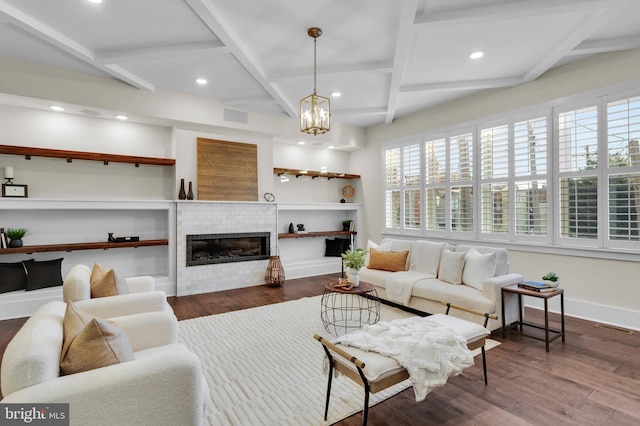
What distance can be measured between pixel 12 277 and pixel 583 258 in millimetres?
7574

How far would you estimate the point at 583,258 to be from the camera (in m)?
4.00

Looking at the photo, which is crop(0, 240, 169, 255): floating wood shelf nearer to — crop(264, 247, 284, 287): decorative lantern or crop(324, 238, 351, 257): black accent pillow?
crop(264, 247, 284, 287): decorative lantern

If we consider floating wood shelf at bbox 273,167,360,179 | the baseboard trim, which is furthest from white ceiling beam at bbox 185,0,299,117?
the baseboard trim

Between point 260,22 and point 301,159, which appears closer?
point 260,22

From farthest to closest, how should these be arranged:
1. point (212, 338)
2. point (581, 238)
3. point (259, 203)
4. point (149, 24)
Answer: point (259, 203) → point (581, 238) → point (212, 338) → point (149, 24)

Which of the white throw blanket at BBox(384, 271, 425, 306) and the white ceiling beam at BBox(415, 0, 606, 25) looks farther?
the white throw blanket at BBox(384, 271, 425, 306)

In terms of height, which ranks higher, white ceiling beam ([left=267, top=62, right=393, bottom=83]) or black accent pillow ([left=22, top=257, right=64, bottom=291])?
white ceiling beam ([left=267, top=62, right=393, bottom=83])

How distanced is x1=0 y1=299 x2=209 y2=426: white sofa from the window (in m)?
4.75

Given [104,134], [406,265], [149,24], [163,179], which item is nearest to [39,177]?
[104,134]

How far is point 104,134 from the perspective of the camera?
5020 mm

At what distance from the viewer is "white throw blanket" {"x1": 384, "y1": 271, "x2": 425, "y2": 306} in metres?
4.08

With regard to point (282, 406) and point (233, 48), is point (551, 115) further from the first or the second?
point (282, 406)

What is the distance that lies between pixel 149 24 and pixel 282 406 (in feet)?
12.3

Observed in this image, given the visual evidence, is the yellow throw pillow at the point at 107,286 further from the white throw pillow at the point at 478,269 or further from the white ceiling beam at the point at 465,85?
the white ceiling beam at the point at 465,85
